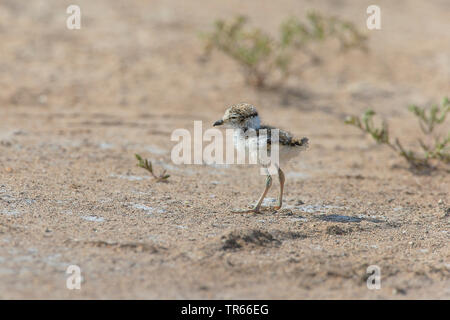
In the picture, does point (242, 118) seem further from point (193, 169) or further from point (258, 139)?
point (193, 169)

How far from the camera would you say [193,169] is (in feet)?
24.3

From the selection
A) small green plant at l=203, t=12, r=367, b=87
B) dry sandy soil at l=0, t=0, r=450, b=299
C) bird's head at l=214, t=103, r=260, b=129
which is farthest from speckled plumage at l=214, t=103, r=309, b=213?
small green plant at l=203, t=12, r=367, b=87

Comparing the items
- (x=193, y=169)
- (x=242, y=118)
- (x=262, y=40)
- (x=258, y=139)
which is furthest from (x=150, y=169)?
(x=262, y=40)

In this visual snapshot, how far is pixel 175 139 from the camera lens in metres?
8.55

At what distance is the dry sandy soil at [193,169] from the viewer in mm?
4543

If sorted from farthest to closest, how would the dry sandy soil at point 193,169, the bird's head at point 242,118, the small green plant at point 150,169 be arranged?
the small green plant at point 150,169, the bird's head at point 242,118, the dry sandy soil at point 193,169

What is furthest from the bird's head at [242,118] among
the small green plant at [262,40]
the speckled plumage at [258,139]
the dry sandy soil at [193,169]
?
the small green plant at [262,40]

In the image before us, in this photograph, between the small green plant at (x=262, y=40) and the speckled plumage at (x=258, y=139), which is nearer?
the speckled plumage at (x=258, y=139)

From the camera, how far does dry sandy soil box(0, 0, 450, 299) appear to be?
4.54m

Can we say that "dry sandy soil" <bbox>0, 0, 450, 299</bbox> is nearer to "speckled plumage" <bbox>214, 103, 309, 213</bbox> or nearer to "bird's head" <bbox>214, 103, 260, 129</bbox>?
"speckled plumage" <bbox>214, 103, 309, 213</bbox>

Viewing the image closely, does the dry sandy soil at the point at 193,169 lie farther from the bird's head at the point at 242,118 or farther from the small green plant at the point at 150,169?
the bird's head at the point at 242,118
